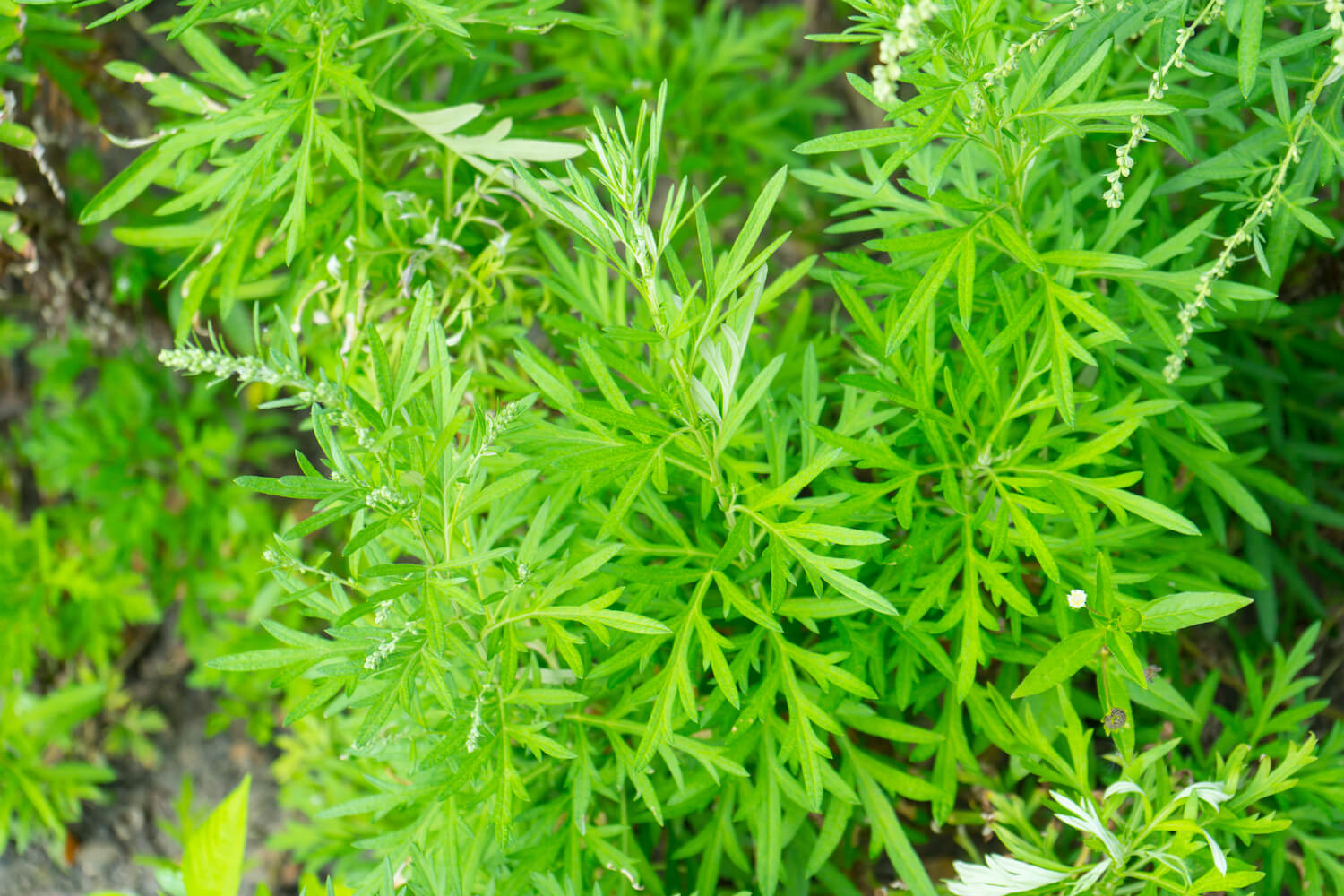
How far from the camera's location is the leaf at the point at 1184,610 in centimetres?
110

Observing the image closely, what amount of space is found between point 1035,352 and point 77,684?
8.33 feet

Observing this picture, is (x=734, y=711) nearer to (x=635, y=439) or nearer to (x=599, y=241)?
(x=635, y=439)

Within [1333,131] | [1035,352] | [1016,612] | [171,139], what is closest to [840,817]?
[1016,612]

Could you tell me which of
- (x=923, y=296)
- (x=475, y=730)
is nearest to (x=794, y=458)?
(x=923, y=296)

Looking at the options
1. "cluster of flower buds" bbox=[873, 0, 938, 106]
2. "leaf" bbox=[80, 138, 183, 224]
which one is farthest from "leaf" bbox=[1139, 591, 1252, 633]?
"leaf" bbox=[80, 138, 183, 224]

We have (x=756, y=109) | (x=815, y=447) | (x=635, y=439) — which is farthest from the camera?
(x=756, y=109)

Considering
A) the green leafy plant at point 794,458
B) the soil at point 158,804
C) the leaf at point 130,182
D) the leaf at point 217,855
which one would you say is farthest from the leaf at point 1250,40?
the soil at point 158,804

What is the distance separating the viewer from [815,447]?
131cm

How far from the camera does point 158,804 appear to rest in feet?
8.84

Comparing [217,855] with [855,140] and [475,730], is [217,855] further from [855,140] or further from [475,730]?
[855,140]

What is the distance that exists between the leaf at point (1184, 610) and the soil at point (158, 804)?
2.30 metres

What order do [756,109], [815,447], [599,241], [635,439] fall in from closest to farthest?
[599,241], [635,439], [815,447], [756,109]

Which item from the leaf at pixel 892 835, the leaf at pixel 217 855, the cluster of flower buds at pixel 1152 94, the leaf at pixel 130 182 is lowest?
the leaf at pixel 217 855

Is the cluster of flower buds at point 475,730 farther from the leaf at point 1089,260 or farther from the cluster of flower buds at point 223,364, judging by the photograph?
the leaf at point 1089,260
